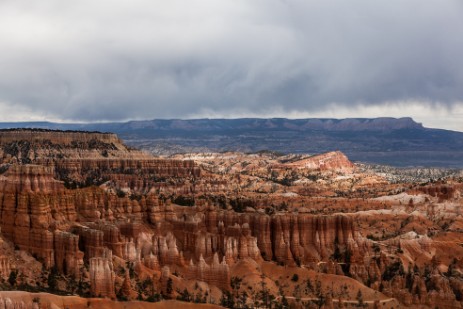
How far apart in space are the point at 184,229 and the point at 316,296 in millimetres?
17059

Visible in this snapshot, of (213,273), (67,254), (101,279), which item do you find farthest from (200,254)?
(101,279)

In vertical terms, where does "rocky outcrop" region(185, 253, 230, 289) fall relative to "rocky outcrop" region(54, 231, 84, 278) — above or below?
below

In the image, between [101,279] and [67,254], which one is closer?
[101,279]

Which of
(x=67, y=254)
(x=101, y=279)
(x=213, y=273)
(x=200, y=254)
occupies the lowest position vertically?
(x=213, y=273)

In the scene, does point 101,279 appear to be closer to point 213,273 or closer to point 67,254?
point 67,254

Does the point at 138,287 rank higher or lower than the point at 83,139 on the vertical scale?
lower

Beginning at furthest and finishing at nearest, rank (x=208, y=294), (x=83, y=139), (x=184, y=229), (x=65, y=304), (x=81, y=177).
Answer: (x=83, y=139), (x=81, y=177), (x=184, y=229), (x=208, y=294), (x=65, y=304)

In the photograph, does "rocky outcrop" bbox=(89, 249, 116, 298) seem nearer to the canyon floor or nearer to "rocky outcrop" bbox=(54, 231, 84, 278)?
the canyon floor

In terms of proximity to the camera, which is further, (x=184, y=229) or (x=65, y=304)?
(x=184, y=229)

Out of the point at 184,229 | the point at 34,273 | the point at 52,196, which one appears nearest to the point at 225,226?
the point at 184,229

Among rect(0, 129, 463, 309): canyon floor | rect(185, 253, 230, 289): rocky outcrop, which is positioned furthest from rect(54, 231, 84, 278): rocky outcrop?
rect(185, 253, 230, 289): rocky outcrop

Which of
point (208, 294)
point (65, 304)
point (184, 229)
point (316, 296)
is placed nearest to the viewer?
point (65, 304)

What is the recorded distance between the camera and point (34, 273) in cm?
6825

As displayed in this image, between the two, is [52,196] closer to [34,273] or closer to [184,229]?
[34,273]
